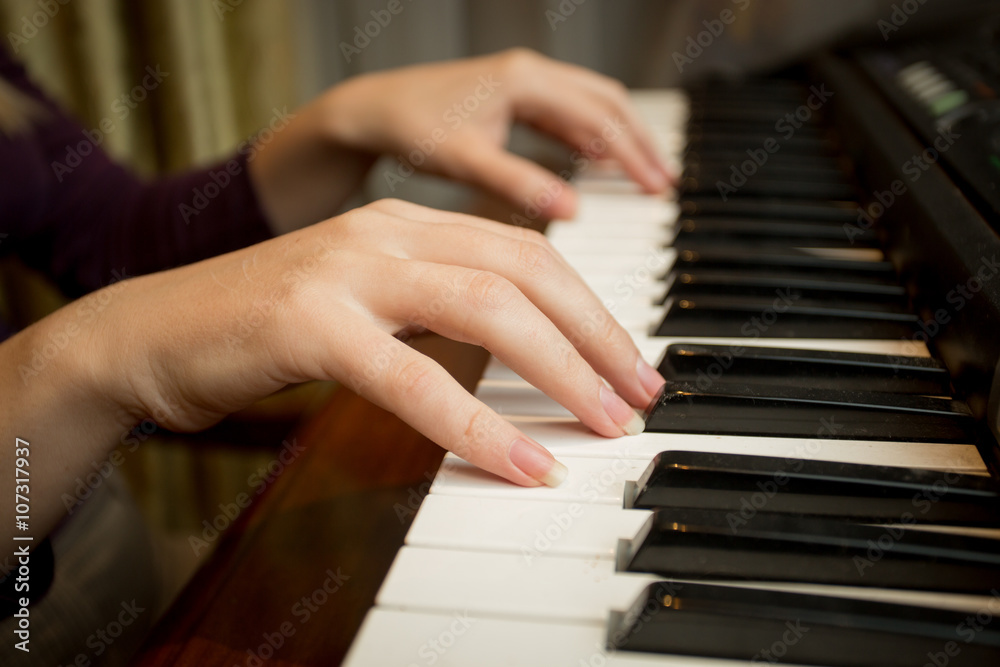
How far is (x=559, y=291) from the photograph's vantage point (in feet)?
1.68

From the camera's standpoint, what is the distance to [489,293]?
1.58 feet

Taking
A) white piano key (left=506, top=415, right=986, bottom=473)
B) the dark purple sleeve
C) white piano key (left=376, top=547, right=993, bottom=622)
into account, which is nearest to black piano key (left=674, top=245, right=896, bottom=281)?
white piano key (left=506, top=415, right=986, bottom=473)

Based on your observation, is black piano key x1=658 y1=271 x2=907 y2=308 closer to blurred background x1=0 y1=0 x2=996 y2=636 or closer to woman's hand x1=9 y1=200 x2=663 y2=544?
woman's hand x1=9 y1=200 x2=663 y2=544

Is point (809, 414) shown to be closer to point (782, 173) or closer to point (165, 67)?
point (782, 173)

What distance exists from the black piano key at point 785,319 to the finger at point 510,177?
246 millimetres

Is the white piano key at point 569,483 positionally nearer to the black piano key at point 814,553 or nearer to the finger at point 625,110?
the black piano key at point 814,553

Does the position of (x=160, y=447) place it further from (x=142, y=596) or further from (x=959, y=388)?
(x=959, y=388)

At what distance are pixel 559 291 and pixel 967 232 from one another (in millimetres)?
324

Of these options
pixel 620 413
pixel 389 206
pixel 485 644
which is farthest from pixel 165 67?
pixel 485 644

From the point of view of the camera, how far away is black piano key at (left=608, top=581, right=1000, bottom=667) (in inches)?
13.1

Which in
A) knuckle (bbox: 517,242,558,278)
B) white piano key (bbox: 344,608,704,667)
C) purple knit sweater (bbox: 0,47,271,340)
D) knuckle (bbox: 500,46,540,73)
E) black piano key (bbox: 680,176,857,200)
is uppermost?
knuckle (bbox: 500,46,540,73)

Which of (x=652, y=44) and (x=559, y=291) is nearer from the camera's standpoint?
(x=559, y=291)

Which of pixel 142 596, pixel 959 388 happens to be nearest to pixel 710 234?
pixel 959 388

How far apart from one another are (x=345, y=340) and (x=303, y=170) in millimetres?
617
